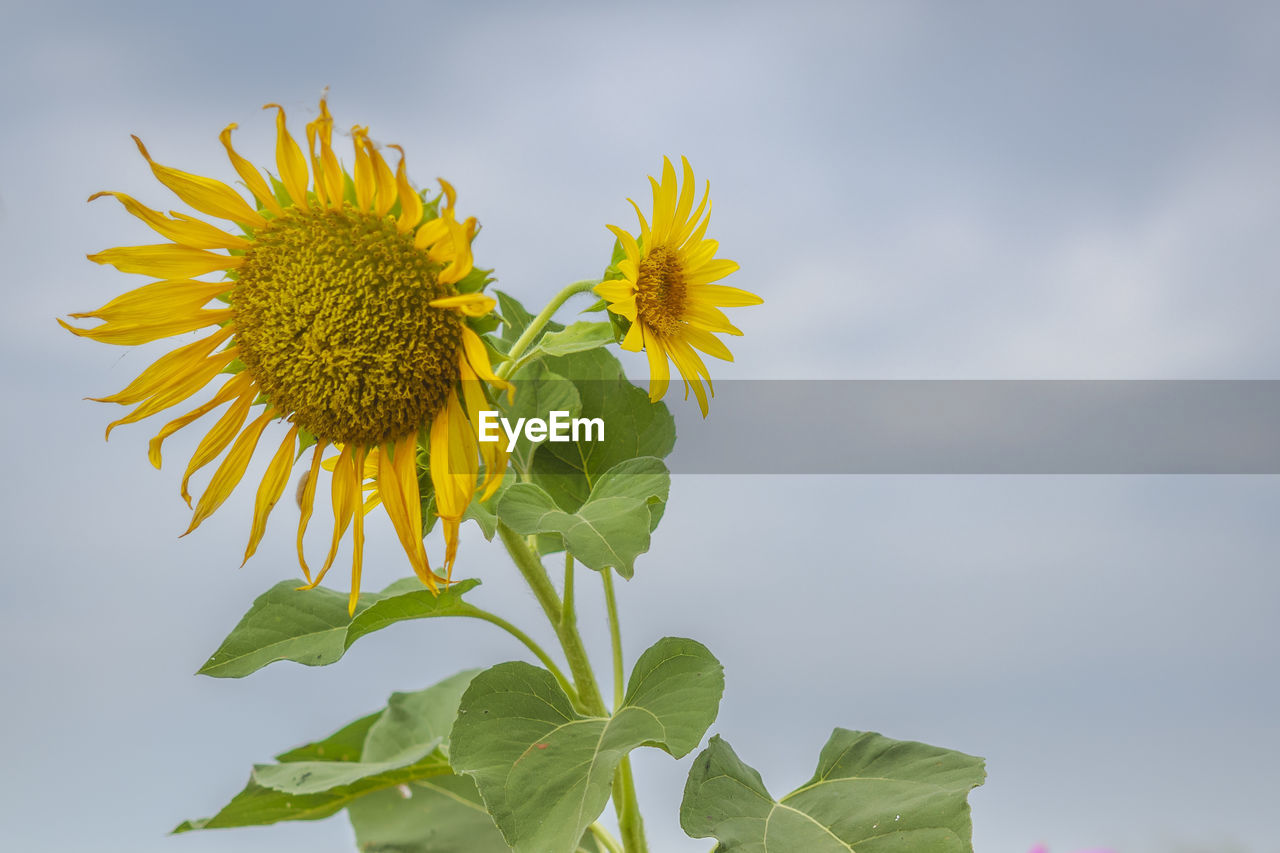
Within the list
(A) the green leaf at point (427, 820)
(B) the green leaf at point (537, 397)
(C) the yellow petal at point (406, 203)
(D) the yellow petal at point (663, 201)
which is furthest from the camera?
(A) the green leaf at point (427, 820)

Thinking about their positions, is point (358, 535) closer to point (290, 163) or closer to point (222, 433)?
point (222, 433)

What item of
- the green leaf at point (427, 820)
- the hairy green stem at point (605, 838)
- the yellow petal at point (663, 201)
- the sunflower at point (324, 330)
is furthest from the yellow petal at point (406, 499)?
the green leaf at point (427, 820)

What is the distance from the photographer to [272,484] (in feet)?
2.21

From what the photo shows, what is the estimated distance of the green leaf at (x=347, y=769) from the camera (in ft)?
2.79

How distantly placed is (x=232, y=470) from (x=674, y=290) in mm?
317

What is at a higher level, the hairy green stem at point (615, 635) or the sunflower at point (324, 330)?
the sunflower at point (324, 330)

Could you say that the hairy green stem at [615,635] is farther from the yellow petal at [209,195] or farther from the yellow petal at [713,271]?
the yellow petal at [209,195]

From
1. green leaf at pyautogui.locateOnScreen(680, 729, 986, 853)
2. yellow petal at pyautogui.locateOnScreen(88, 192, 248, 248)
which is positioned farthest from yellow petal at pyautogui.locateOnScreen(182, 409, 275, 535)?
green leaf at pyautogui.locateOnScreen(680, 729, 986, 853)

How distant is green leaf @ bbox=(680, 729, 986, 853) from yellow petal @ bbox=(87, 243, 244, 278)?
0.46m

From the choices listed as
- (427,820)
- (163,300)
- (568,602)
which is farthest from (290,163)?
(427,820)

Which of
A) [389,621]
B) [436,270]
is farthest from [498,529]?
[436,270]

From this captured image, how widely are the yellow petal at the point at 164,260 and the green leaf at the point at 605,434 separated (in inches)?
10.2

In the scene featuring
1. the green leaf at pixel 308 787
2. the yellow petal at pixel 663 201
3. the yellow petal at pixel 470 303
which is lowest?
the green leaf at pixel 308 787

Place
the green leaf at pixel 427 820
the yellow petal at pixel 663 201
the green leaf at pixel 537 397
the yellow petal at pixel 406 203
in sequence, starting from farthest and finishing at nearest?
1. the green leaf at pixel 427 820
2. the green leaf at pixel 537 397
3. the yellow petal at pixel 663 201
4. the yellow petal at pixel 406 203
